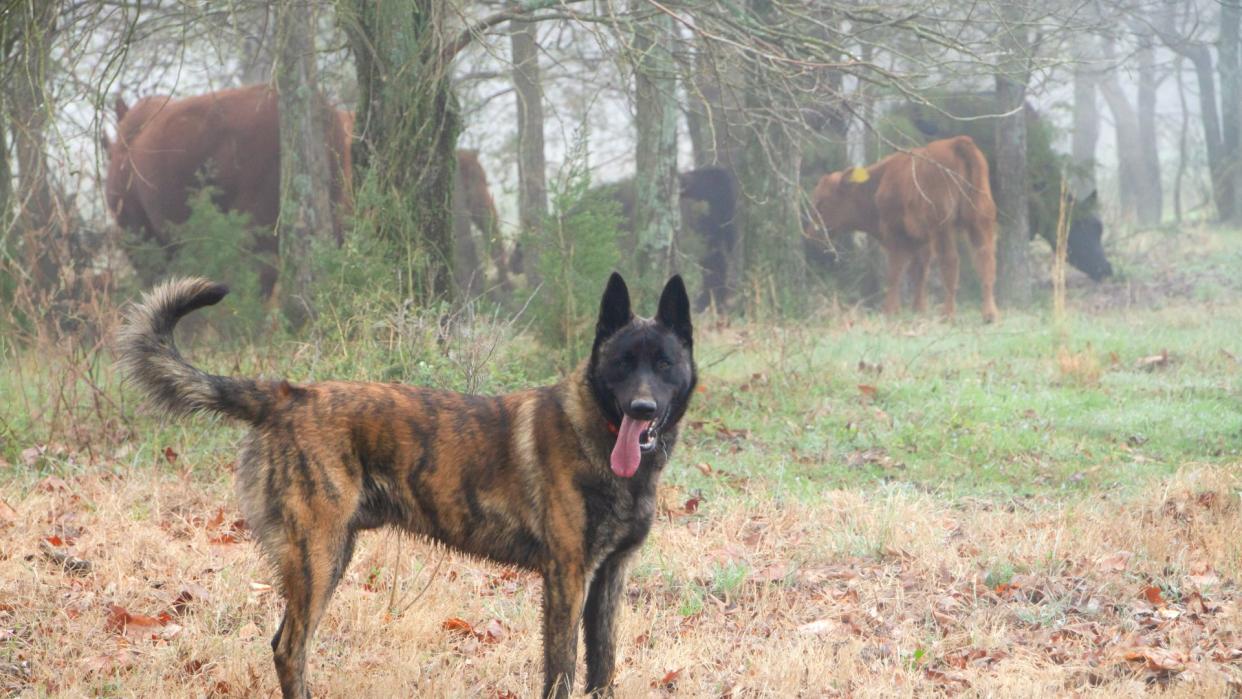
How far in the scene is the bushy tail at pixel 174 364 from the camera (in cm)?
414

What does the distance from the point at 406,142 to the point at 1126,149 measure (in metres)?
33.1

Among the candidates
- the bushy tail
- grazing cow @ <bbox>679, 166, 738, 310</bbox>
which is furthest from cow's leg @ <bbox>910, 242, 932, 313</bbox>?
the bushy tail

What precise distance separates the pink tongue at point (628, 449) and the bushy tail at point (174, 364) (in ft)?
4.11

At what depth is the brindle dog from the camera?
4.04 m

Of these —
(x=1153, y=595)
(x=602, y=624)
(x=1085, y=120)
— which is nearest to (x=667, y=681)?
(x=602, y=624)

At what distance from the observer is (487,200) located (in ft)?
50.1

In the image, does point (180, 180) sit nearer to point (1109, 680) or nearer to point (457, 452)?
point (457, 452)

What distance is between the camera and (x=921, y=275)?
664 inches

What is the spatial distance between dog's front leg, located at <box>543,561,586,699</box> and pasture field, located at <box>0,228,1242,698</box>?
43cm

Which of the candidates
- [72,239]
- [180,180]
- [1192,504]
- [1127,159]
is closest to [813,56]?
[1192,504]

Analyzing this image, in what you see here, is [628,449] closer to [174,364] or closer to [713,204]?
[174,364]

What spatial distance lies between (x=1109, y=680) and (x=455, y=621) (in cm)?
265

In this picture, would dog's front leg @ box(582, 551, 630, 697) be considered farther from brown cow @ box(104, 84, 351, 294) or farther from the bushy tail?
brown cow @ box(104, 84, 351, 294)

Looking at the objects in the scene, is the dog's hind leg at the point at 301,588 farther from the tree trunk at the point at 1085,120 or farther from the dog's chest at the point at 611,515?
the tree trunk at the point at 1085,120
